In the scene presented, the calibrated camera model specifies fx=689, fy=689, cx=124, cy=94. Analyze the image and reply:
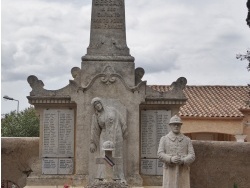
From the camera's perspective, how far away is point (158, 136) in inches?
629

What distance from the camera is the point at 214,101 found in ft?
105

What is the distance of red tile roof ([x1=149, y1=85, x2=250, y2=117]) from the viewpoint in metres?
30.6

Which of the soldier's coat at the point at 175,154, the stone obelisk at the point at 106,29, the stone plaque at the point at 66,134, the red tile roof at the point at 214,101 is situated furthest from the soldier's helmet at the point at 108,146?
the red tile roof at the point at 214,101

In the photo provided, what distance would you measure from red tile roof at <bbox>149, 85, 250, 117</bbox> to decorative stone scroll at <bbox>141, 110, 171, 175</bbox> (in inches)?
562

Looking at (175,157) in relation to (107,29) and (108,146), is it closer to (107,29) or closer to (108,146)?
(108,146)

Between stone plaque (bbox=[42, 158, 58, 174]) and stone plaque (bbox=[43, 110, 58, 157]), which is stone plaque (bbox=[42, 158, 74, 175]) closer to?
stone plaque (bbox=[42, 158, 58, 174])

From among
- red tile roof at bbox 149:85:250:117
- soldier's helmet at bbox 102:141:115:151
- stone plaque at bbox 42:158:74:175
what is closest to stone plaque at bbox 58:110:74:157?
stone plaque at bbox 42:158:74:175

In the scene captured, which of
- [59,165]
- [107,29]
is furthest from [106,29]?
[59,165]

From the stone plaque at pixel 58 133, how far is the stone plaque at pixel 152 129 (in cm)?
167

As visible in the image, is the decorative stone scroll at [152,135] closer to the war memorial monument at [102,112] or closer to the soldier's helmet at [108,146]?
the war memorial monument at [102,112]

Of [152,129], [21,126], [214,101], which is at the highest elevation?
[214,101]

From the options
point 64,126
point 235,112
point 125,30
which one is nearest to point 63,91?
point 64,126

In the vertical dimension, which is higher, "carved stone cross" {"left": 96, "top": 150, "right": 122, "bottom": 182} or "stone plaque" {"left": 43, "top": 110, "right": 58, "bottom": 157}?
"stone plaque" {"left": 43, "top": 110, "right": 58, "bottom": 157}

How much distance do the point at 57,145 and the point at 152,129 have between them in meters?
2.23
